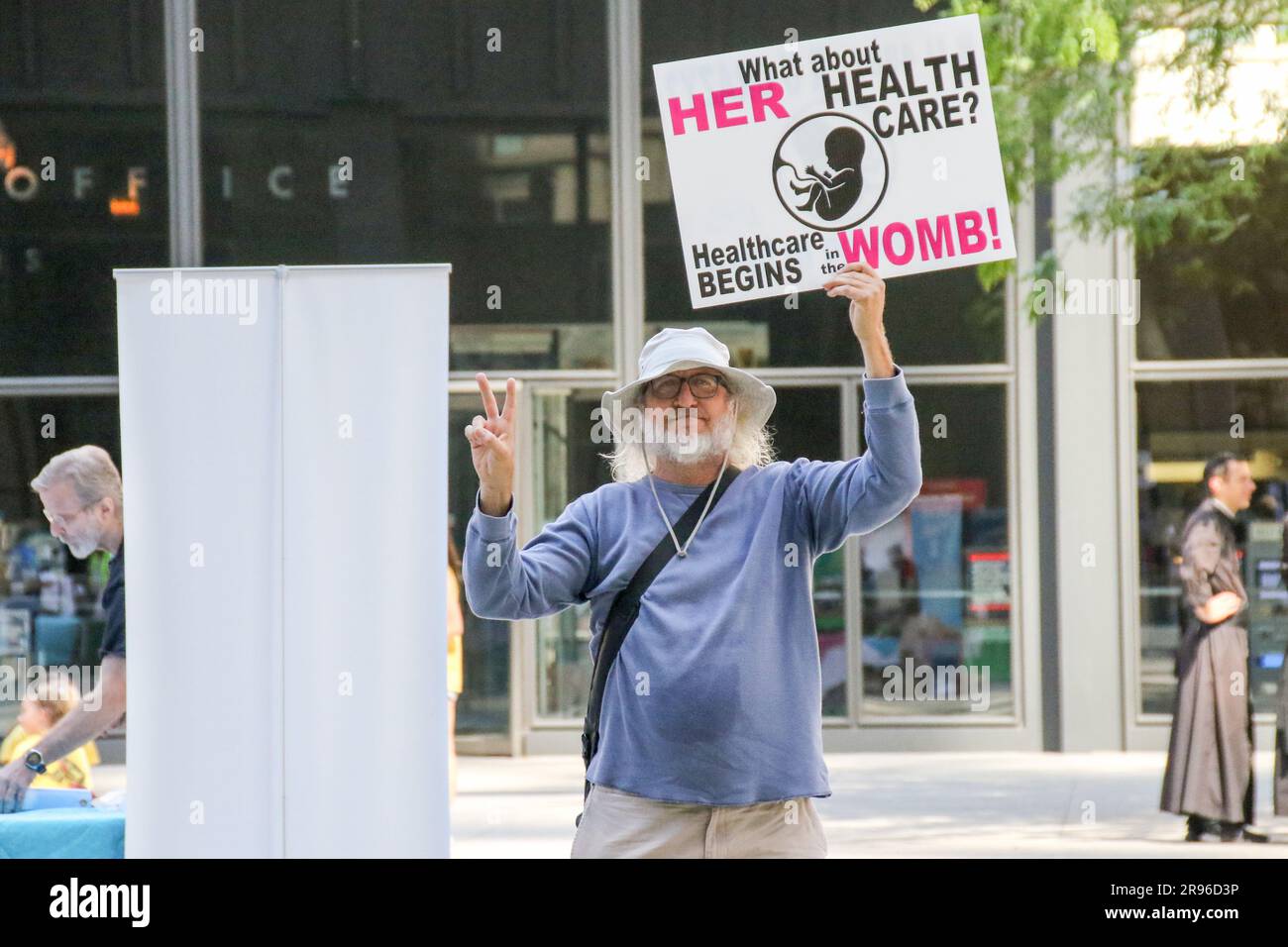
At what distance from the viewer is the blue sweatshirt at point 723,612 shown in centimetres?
359

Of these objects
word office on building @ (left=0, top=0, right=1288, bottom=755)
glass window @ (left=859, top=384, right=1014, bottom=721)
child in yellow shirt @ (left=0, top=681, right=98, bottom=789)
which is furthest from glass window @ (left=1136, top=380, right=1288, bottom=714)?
child in yellow shirt @ (left=0, top=681, right=98, bottom=789)

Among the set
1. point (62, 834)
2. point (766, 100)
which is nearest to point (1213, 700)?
point (766, 100)

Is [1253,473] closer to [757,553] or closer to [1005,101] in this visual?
[1005,101]

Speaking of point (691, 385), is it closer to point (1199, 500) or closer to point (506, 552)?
point (506, 552)

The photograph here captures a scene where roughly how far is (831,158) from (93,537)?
Answer: 2702 millimetres

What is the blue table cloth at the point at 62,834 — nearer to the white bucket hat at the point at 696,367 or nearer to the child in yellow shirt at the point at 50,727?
the child in yellow shirt at the point at 50,727

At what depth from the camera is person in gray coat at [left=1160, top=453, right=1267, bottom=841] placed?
8.76 metres

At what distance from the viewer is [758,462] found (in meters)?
4.15

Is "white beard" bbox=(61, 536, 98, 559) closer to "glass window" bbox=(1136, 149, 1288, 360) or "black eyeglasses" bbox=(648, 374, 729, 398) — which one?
"black eyeglasses" bbox=(648, 374, 729, 398)

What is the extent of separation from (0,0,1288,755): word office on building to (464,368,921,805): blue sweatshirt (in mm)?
8612

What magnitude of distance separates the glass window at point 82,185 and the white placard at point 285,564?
25.0 ft

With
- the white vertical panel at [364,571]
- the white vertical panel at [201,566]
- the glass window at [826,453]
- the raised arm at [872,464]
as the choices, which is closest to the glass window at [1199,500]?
the glass window at [826,453]
